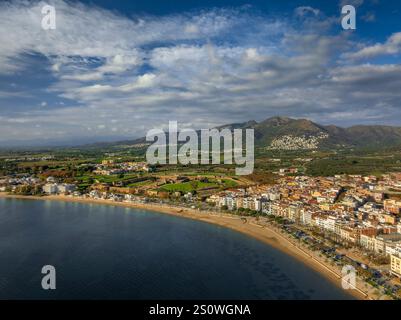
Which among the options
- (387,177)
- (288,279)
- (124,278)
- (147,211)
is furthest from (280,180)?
(124,278)

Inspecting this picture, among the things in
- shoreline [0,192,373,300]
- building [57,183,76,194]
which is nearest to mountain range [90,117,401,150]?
building [57,183,76,194]

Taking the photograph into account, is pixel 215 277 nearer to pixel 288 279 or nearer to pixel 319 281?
pixel 288 279

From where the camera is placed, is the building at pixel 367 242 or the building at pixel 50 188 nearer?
the building at pixel 367 242

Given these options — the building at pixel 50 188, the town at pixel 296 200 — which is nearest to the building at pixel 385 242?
the town at pixel 296 200

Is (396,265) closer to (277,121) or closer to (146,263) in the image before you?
(146,263)

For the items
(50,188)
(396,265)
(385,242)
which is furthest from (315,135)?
(396,265)

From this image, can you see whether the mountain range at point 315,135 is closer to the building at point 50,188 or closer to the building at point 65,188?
the building at point 65,188
